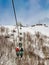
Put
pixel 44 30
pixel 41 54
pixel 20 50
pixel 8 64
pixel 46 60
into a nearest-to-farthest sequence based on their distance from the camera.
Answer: pixel 20 50 < pixel 8 64 < pixel 46 60 < pixel 41 54 < pixel 44 30

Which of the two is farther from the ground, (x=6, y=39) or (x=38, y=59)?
(x=6, y=39)

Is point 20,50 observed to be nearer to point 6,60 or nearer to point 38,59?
point 6,60

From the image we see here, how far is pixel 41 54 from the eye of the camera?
24.3 metres

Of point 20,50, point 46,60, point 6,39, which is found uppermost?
point 20,50

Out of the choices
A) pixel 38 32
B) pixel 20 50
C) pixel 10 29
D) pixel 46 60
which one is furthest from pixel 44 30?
pixel 20 50

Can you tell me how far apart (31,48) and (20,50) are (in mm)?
17229

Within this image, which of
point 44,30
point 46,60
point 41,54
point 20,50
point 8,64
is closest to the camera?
point 20,50

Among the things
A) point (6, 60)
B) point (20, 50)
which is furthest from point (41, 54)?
point (20, 50)

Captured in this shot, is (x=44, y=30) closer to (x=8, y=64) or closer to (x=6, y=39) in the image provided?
(x=6, y=39)

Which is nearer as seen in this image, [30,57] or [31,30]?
[30,57]

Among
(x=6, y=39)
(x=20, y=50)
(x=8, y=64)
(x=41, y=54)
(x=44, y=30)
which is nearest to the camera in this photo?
(x=20, y=50)

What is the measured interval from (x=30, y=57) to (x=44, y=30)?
35.0 feet

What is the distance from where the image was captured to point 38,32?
1209 inches

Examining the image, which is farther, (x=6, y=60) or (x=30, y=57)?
(x=30, y=57)
